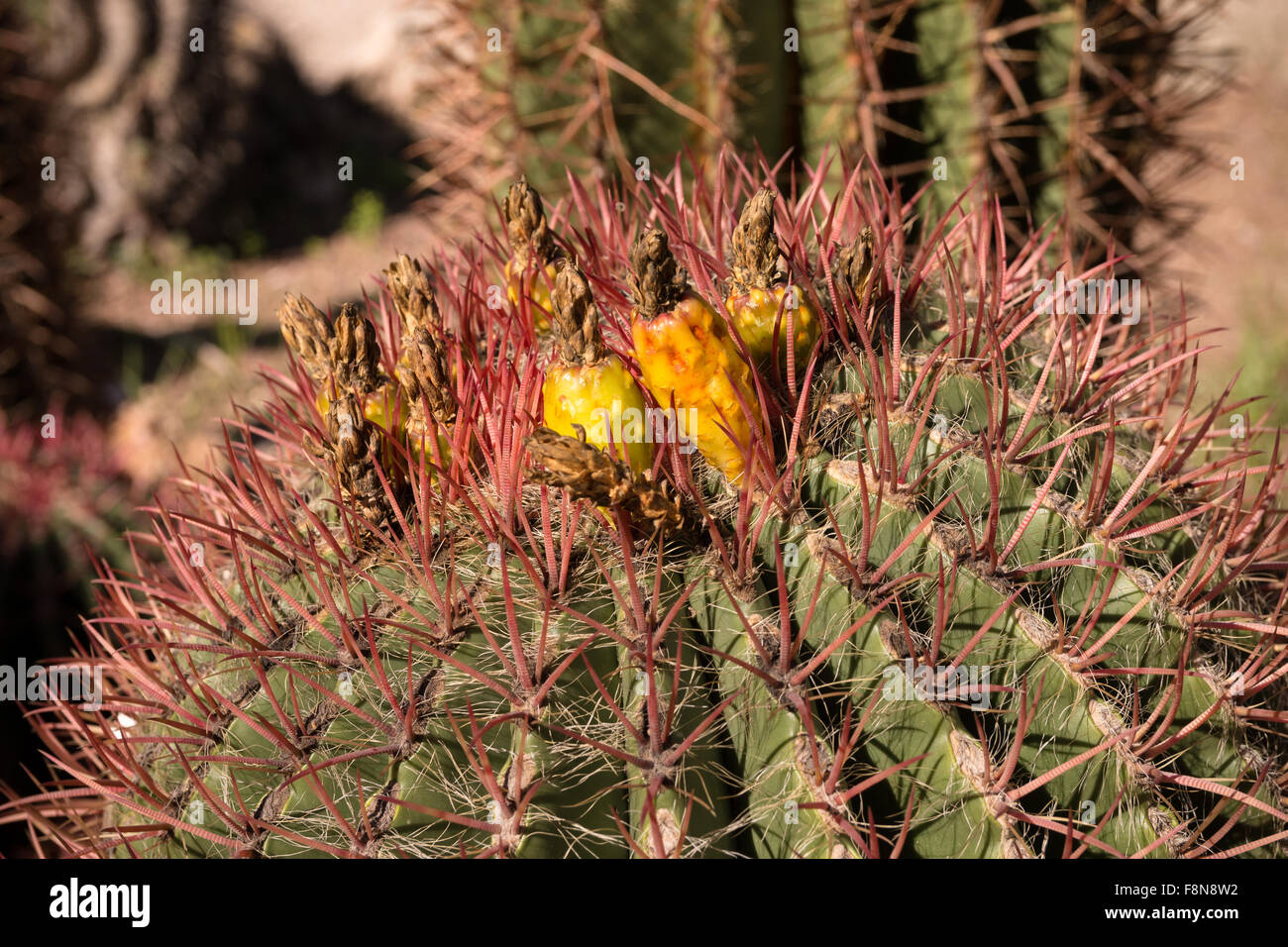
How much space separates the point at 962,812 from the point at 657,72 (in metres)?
2.14

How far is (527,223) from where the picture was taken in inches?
55.2

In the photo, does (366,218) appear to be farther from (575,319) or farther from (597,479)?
(597,479)

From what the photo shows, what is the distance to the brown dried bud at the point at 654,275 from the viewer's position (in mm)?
1124

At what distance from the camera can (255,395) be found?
5.82 meters

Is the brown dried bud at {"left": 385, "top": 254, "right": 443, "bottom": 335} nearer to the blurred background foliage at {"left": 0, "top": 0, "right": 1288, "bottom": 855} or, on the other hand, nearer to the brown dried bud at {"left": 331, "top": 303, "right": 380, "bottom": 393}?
the brown dried bud at {"left": 331, "top": 303, "right": 380, "bottom": 393}

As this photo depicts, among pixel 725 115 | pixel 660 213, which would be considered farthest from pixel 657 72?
pixel 660 213

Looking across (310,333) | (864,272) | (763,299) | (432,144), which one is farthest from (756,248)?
(432,144)

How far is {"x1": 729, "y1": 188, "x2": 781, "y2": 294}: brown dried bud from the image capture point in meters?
1.22

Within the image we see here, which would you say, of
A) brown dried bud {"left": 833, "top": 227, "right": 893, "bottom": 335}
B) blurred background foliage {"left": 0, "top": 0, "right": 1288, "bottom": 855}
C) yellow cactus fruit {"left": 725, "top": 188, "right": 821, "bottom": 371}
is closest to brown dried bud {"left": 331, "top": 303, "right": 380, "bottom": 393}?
blurred background foliage {"left": 0, "top": 0, "right": 1288, "bottom": 855}

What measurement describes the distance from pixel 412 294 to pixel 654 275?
436 mm

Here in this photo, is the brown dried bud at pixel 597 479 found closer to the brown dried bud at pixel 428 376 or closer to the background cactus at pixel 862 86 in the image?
the brown dried bud at pixel 428 376
